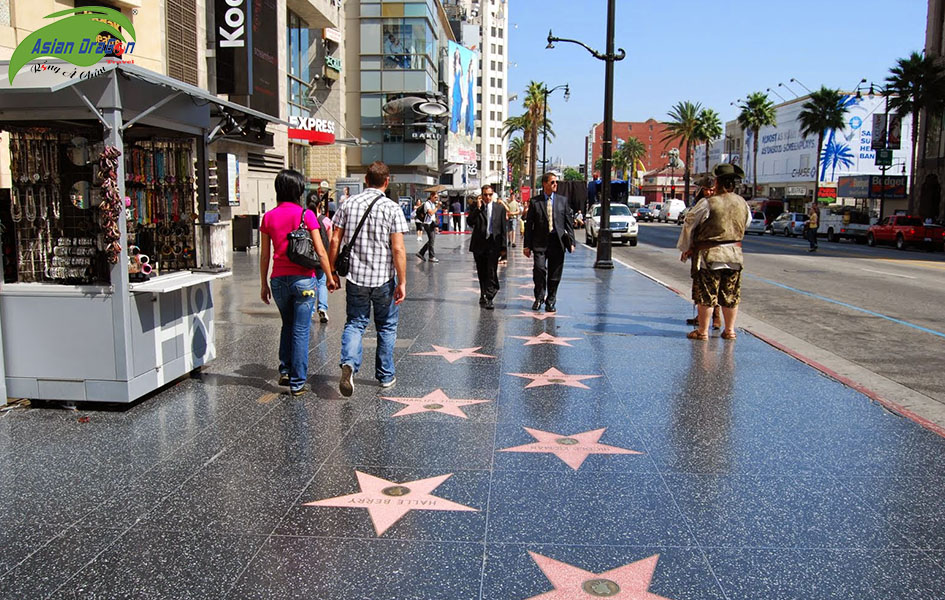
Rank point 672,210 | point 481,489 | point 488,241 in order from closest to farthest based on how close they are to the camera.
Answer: point 481,489 < point 488,241 < point 672,210

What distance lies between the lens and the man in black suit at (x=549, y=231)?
1084 cm

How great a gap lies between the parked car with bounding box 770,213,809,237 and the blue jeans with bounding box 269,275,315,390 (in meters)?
45.9

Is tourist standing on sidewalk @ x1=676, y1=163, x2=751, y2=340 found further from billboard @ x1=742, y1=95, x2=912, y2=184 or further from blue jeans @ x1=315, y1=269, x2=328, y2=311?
billboard @ x1=742, y1=95, x2=912, y2=184

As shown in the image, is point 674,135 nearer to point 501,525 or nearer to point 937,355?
point 937,355

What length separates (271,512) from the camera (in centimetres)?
404

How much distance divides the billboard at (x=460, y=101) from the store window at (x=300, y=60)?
24.2 meters

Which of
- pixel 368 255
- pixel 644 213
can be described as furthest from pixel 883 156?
pixel 368 255

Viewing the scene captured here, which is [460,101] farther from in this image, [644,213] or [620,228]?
[620,228]

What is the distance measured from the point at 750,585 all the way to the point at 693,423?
2.49 m

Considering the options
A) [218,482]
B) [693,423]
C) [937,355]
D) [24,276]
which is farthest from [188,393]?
→ [937,355]

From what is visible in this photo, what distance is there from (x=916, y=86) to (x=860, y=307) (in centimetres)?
4199

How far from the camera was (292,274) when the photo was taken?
20.6 feet

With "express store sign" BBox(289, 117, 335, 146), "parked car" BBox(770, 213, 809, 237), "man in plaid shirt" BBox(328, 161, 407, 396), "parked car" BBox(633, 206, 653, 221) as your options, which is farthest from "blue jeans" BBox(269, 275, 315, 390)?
"parked car" BBox(633, 206, 653, 221)

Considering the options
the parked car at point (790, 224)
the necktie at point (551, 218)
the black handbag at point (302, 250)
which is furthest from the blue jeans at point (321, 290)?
the parked car at point (790, 224)
